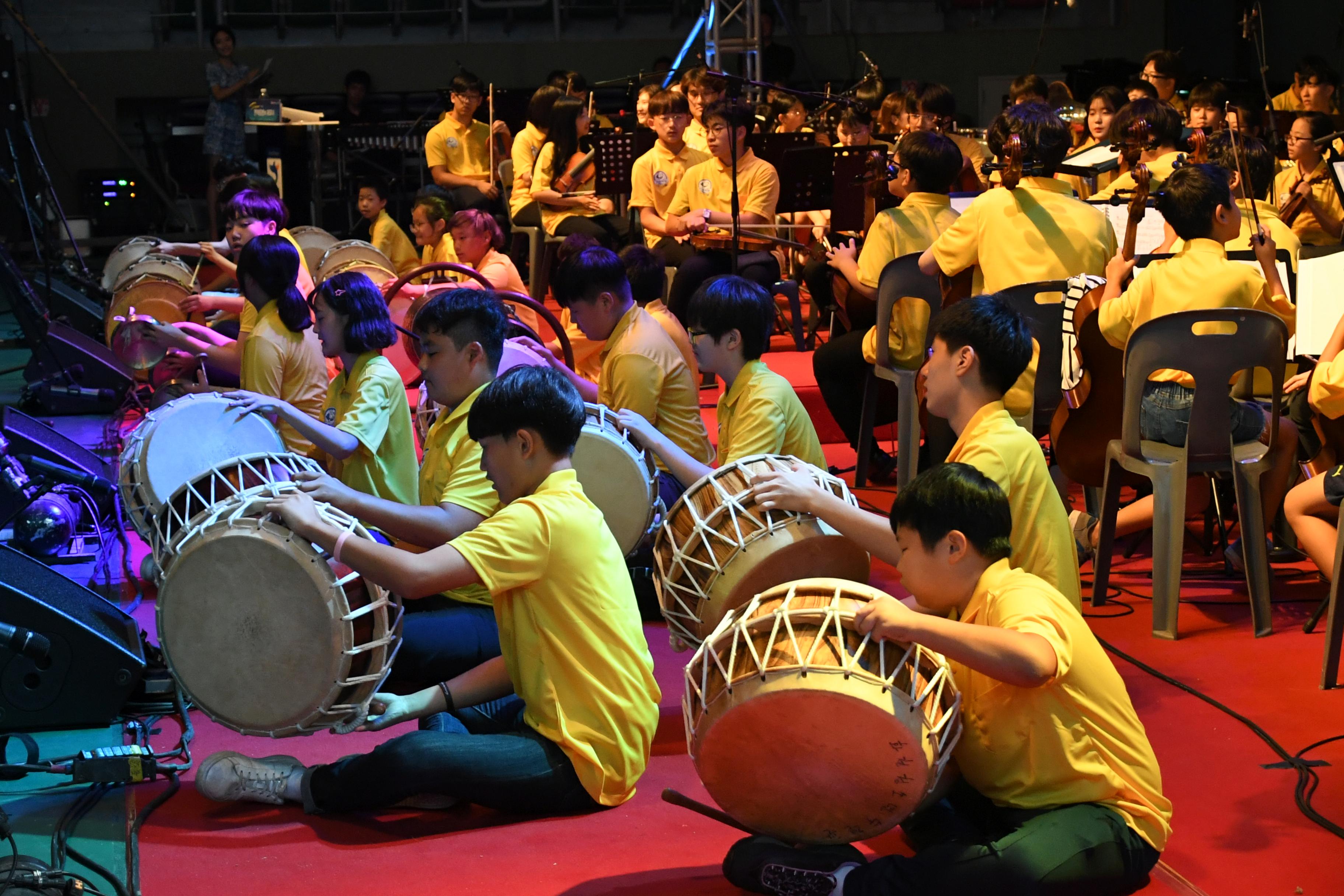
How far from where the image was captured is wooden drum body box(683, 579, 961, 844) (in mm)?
2334

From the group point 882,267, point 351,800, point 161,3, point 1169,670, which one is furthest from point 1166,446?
point 161,3

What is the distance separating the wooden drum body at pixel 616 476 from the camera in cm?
396

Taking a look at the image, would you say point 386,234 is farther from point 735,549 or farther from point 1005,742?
point 1005,742

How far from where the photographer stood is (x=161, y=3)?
575 inches

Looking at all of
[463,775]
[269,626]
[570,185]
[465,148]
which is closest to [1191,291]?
[463,775]

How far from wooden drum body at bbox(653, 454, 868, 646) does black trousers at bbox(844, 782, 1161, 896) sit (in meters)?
0.68

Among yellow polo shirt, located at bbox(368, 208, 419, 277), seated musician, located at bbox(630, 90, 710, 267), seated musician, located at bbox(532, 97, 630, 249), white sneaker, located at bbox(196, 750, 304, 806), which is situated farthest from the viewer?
seated musician, located at bbox(532, 97, 630, 249)

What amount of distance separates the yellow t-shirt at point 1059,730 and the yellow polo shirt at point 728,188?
5452 mm

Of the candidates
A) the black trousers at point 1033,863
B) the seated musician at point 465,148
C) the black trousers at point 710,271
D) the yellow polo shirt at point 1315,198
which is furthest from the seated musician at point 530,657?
the seated musician at point 465,148

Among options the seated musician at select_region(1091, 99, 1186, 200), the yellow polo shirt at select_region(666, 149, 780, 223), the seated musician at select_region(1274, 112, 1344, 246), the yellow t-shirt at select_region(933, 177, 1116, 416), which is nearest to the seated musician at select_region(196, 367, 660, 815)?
Result: the yellow t-shirt at select_region(933, 177, 1116, 416)

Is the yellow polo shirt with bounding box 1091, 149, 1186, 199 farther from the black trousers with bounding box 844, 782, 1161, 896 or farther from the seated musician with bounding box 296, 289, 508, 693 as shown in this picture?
the black trousers with bounding box 844, 782, 1161, 896

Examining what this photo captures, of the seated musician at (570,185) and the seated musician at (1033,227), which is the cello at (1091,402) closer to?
the seated musician at (1033,227)

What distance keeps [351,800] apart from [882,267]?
3.55 m

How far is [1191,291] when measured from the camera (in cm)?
429
